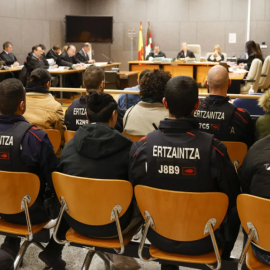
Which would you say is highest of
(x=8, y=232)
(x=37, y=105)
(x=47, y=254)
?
(x=37, y=105)

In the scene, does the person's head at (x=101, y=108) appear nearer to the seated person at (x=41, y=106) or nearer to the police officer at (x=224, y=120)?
the police officer at (x=224, y=120)

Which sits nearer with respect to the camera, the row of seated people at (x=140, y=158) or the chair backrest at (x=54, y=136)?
the row of seated people at (x=140, y=158)

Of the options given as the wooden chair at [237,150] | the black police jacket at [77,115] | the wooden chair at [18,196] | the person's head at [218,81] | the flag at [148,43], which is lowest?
the wooden chair at [18,196]

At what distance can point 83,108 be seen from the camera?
3.49 meters

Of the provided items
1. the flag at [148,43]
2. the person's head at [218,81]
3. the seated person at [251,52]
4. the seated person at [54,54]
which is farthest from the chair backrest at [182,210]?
the flag at [148,43]

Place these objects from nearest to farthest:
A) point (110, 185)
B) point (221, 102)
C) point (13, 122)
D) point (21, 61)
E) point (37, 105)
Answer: point (110, 185)
point (13, 122)
point (221, 102)
point (37, 105)
point (21, 61)

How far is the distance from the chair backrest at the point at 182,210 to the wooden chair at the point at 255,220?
10 cm

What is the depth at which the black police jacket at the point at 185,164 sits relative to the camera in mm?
1904

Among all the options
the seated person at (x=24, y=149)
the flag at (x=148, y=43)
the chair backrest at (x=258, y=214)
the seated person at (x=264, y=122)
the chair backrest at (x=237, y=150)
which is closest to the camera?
the chair backrest at (x=258, y=214)

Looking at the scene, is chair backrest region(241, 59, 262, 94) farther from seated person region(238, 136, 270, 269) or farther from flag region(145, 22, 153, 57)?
seated person region(238, 136, 270, 269)

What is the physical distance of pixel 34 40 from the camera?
1281 centimetres

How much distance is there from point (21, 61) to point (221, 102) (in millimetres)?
10335

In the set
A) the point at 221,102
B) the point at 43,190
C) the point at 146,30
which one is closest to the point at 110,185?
the point at 43,190

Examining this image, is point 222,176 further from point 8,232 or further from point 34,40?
point 34,40
